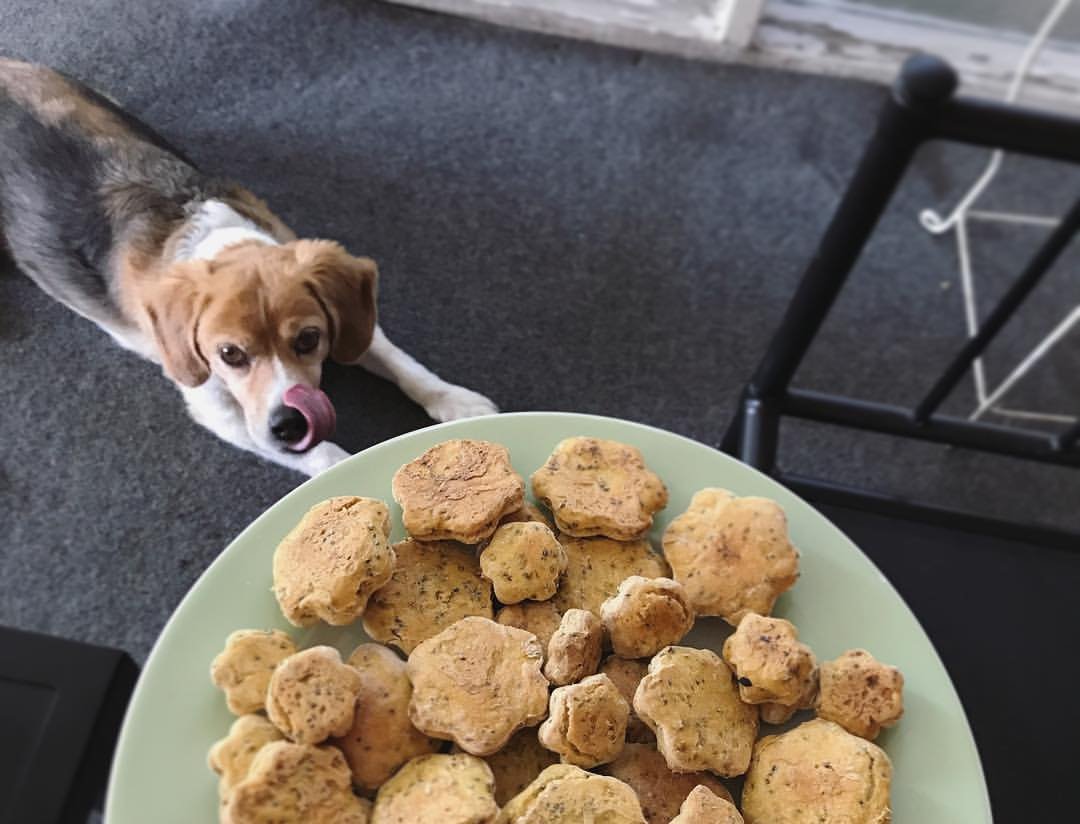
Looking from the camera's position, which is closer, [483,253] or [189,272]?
[189,272]

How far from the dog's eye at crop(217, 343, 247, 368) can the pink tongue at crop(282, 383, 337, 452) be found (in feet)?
0.20

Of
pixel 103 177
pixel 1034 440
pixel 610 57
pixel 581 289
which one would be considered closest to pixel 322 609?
pixel 1034 440

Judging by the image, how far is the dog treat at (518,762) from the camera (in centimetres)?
59

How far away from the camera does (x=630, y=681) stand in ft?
2.07

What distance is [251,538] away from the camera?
0.67m

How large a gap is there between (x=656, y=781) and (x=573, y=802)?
0.08 metres

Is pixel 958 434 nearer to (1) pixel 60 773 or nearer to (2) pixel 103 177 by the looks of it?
(1) pixel 60 773

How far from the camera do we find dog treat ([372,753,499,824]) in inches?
21.3

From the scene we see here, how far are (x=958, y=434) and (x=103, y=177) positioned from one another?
3.50 feet

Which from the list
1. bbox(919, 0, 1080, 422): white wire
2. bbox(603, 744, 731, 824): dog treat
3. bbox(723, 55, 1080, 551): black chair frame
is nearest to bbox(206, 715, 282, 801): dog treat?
bbox(603, 744, 731, 824): dog treat

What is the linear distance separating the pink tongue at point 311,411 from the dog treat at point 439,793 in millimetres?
568

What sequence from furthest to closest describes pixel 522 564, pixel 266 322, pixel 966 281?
pixel 966 281 < pixel 266 322 < pixel 522 564

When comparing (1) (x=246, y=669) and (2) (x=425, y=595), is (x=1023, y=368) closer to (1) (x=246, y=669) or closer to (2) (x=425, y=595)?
(2) (x=425, y=595)

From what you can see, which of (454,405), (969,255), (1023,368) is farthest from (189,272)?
(969,255)
